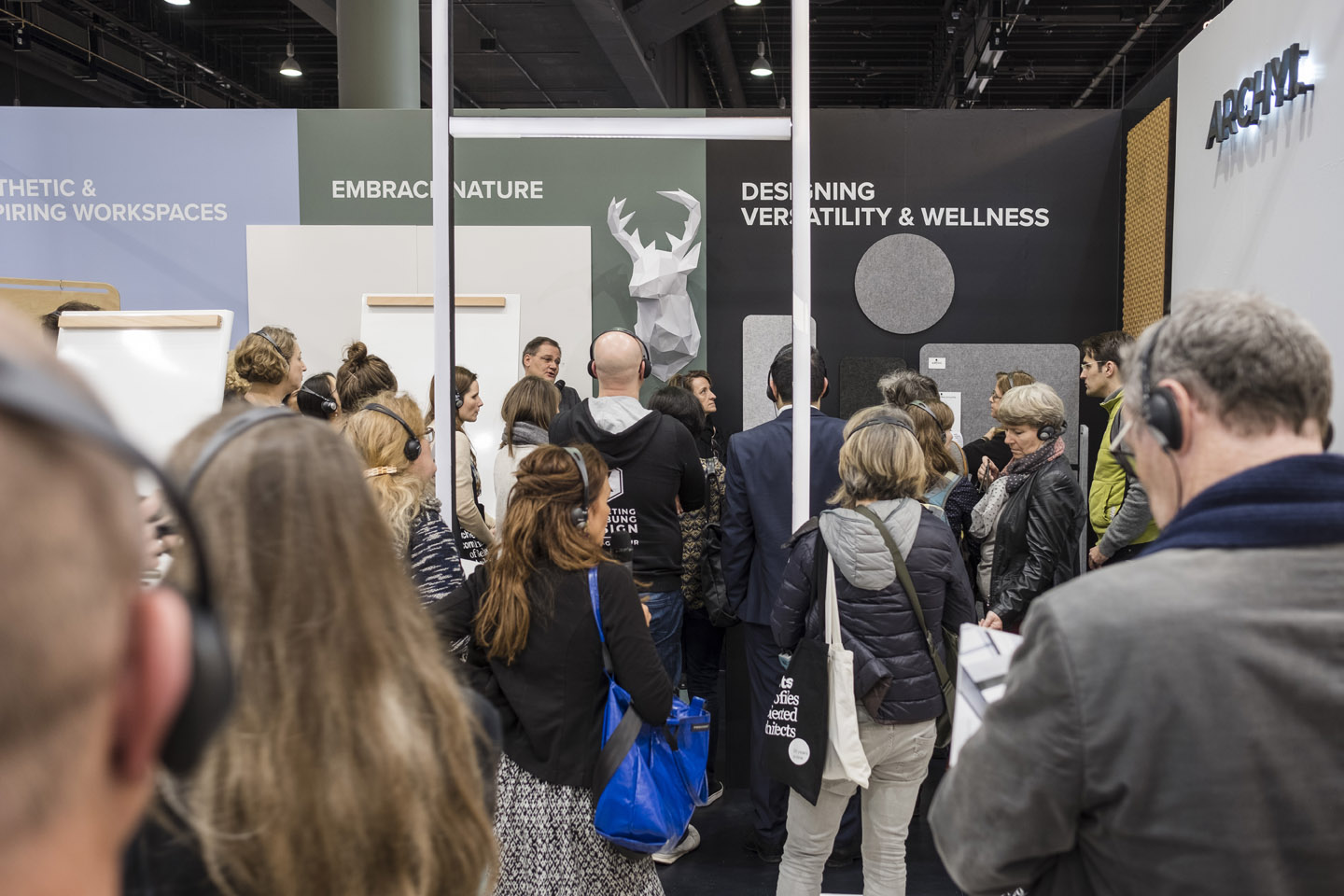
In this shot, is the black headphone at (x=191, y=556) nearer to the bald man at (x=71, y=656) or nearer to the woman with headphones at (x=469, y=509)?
the bald man at (x=71, y=656)

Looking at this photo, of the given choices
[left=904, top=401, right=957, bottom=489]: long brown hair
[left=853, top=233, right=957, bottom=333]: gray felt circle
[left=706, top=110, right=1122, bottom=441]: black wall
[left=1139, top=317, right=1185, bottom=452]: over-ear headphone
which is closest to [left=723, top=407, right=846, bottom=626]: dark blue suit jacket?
[left=904, top=401, right=957, bottom=489]: long brown hair

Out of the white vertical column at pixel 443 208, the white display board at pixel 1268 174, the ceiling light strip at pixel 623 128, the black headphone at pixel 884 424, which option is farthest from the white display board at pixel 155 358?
the white display board at pixel 1268 174

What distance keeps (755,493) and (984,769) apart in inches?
84.5

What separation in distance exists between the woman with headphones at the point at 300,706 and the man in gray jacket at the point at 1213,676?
0.61m

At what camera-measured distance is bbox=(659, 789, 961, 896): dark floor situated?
3104mm

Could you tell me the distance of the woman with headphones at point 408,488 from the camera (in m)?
2.26

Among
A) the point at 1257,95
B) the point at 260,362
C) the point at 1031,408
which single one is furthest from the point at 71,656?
the point at 1257,95

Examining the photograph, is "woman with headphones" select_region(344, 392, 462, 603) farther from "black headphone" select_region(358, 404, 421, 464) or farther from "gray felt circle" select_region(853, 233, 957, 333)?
"gray felt circle" select_region(853, 233, 957, 333)

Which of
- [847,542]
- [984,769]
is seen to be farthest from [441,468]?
[984,769]

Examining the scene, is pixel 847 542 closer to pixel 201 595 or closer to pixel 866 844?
pixel 866 844

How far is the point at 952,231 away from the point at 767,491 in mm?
3681

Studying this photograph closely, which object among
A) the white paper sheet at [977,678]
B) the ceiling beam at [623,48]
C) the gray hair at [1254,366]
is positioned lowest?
the white paper sheet at [977,678]

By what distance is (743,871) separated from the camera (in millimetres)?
3242

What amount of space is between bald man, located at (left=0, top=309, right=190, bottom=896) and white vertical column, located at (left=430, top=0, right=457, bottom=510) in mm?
1962
